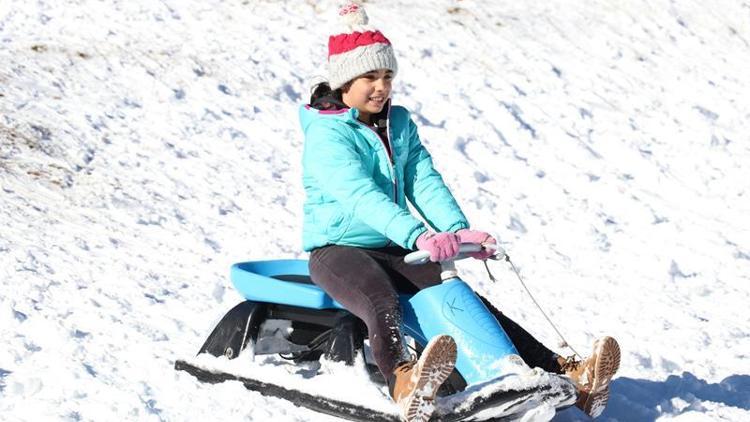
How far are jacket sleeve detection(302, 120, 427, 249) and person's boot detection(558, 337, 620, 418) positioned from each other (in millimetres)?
872

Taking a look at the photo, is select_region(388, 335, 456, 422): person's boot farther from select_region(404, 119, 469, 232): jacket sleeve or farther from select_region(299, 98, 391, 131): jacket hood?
select_region(299, 98, 391, 131): jacket hood

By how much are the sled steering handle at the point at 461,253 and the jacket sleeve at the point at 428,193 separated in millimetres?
427

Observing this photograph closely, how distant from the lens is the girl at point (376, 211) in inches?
166

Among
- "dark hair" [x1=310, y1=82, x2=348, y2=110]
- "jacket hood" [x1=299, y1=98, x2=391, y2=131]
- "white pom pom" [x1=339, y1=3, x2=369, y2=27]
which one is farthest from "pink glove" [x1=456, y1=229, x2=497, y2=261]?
"white pom pom" [x1=339, y1=3, x2=369, y2=27]

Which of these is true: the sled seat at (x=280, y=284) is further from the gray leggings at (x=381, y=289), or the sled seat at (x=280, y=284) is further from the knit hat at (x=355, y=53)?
the knit hat at (x=355, y=53)

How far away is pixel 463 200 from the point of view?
26.5 ft

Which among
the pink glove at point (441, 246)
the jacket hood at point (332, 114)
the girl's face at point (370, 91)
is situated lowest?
the pink glove at point (441, 246)

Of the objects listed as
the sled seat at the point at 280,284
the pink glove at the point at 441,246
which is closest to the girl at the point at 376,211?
the pink glove at the point at 441,246

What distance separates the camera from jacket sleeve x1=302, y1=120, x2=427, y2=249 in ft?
13.9

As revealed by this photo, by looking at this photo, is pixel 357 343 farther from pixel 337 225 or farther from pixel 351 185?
pixel 351 185

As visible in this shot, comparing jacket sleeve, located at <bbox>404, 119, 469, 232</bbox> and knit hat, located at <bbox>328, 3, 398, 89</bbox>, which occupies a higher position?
knit hat, located at <bbox>328, 3, 398, 89</bbox>

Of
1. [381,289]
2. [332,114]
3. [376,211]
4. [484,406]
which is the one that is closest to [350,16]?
[332,114]

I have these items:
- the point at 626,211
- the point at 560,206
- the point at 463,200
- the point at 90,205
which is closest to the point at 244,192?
the point at 90,205

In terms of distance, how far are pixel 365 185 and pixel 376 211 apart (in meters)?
0.14
